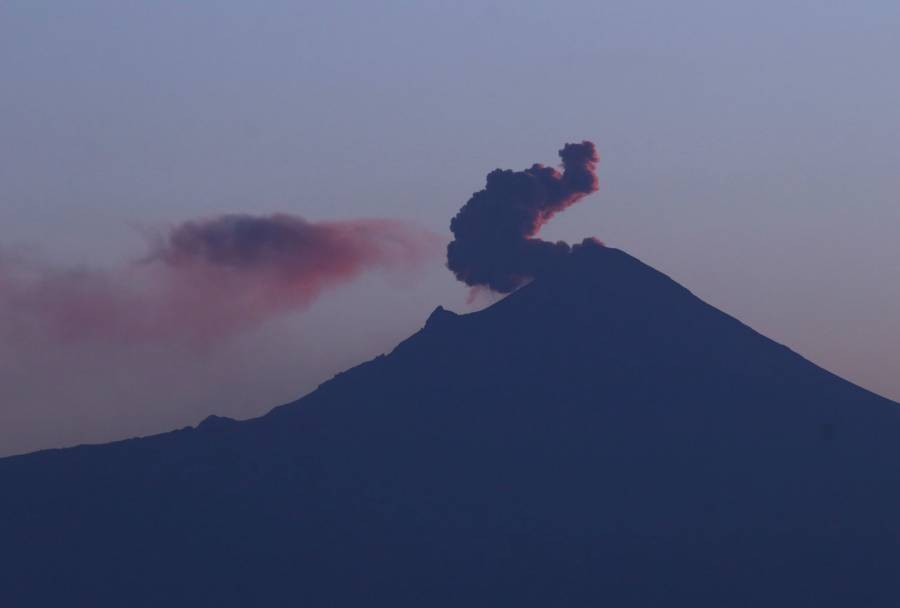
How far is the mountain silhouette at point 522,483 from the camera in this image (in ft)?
374

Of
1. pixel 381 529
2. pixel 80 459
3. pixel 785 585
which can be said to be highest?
pixel 80 459

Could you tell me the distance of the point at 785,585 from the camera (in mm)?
111062

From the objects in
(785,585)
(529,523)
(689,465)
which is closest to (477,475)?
(529,523)

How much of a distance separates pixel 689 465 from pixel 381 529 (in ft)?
72.6

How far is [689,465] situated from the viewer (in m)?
123

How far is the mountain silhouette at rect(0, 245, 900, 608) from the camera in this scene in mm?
113938

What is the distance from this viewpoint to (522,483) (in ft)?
401

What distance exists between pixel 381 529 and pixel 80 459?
904 inches

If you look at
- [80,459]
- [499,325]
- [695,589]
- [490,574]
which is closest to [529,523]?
[490,574]

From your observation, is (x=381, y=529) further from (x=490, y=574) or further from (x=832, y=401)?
(x=832, y=401)

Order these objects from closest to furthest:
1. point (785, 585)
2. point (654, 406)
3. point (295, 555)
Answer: point (785, 585) < point (295, 555) < point (654, 406)

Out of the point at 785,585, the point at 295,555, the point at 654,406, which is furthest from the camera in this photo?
the point at 654,406

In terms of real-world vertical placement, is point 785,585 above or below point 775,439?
below

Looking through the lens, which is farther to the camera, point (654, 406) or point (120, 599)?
point (654, 406)
